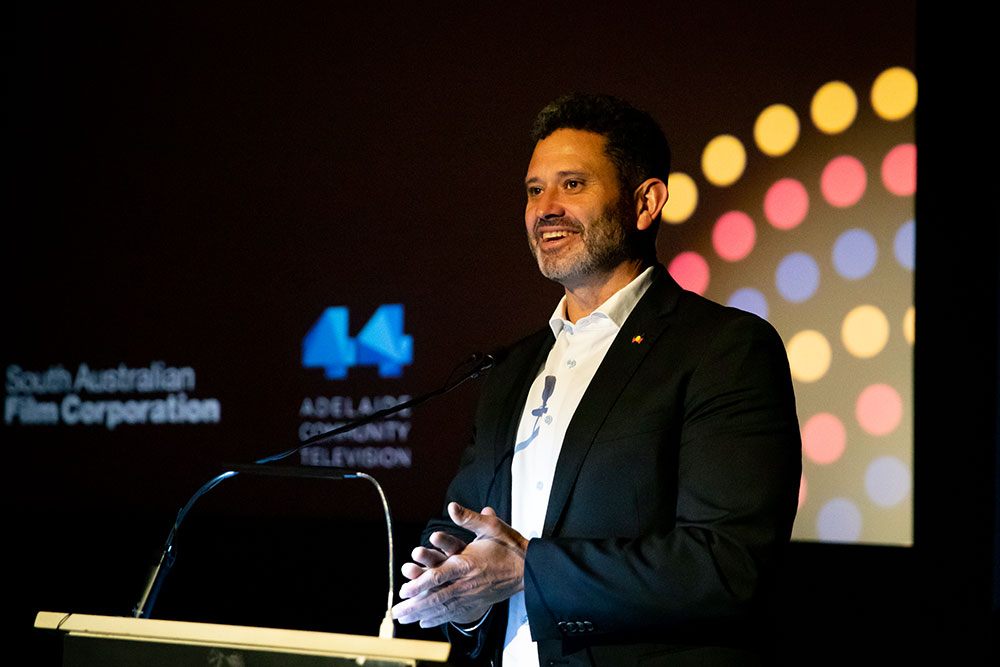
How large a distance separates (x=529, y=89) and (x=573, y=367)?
1.71 m

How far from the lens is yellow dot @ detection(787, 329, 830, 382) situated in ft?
9.84

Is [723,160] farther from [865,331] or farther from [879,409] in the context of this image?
[879,409]

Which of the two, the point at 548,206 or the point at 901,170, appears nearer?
the point at 548,206

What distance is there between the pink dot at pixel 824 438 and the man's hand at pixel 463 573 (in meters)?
1.57

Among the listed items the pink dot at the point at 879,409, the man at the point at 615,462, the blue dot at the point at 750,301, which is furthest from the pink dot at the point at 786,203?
the man at the point at 615,462

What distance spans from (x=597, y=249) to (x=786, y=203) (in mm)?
1272

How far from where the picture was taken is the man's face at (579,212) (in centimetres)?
207

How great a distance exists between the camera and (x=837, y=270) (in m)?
3.01

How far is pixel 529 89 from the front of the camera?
353cm

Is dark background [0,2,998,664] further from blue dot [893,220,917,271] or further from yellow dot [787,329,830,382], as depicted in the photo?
yellow dot [787,329,830,382]

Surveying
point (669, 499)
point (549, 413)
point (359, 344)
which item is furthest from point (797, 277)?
point (359, 344)

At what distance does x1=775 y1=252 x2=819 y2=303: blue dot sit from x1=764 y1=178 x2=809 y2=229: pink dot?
0.36 ft

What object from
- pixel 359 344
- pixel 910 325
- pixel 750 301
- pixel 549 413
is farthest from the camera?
pixel 359 344

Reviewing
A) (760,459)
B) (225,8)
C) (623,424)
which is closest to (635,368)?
(623,424)
